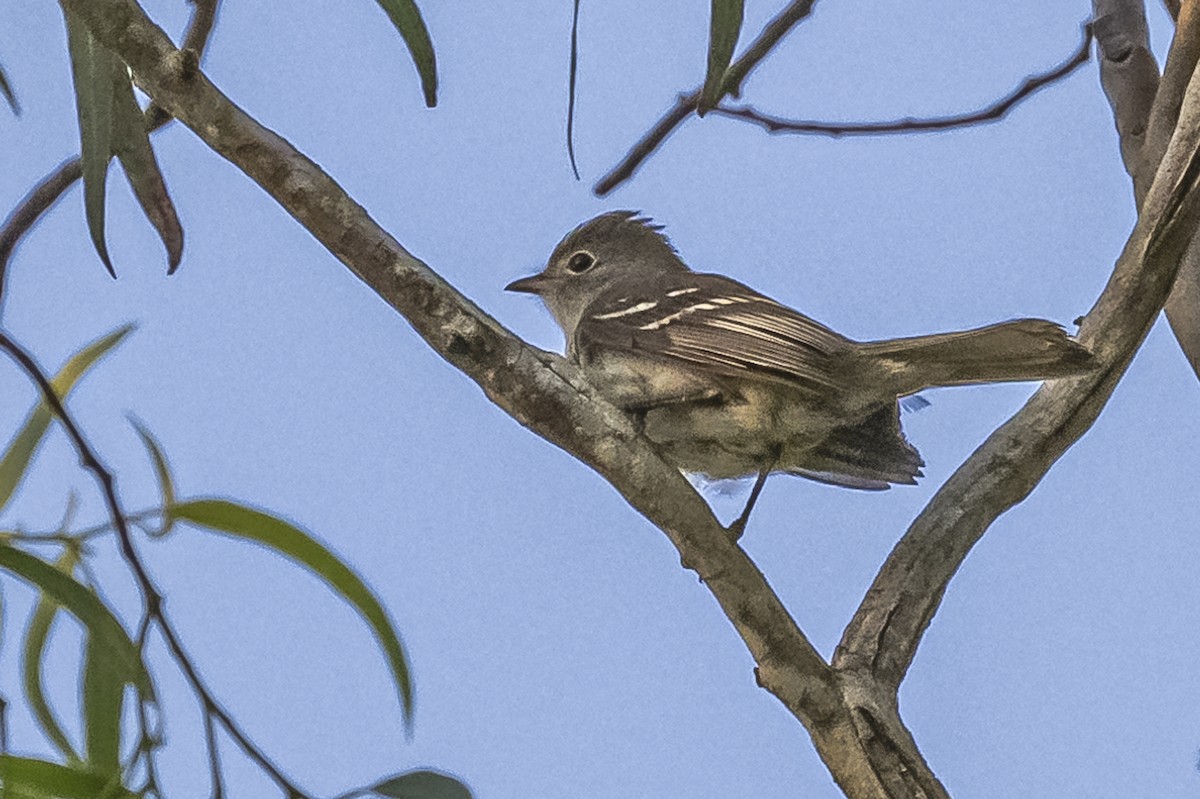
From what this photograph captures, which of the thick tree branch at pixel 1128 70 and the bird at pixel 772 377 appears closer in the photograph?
the bird at pixel 772 377

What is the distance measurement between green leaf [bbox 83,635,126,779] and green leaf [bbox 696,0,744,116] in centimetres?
138

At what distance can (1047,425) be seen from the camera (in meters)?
3.26

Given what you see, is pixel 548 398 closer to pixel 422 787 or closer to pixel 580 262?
pixel 422 787

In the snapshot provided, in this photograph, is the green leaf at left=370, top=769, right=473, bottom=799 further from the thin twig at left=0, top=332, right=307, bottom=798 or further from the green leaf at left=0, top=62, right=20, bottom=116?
the green leaf at left=0, top=62, right=20, bottom=116

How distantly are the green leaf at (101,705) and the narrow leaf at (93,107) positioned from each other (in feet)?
2.43

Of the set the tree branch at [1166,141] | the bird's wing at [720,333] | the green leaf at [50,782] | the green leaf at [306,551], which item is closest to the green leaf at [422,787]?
the green leaf at [306,551]

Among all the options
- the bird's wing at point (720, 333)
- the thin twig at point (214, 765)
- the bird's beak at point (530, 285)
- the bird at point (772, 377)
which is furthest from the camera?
the bird's beak at point (530, 285)

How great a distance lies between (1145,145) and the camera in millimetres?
3629

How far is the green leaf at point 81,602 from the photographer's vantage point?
2525 mm

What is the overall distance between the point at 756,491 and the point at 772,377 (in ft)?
0.93

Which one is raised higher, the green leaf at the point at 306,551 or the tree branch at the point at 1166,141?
the tree branch at the point at 1166,141

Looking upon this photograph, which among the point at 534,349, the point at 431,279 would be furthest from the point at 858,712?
the point at 431,279

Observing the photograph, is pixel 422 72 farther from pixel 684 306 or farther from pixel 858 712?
pixel 684 306

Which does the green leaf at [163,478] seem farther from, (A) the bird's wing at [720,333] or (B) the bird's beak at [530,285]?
(B) the bird's beak at [530,285]
